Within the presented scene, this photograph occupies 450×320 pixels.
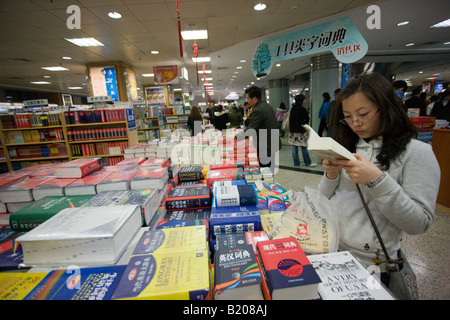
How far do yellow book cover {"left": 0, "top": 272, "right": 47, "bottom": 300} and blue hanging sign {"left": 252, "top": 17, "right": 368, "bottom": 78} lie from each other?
198 inches

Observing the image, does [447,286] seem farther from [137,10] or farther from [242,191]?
[137,10]

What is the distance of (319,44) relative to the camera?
14.7ft

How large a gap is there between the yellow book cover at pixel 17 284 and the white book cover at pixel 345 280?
92 centimetres

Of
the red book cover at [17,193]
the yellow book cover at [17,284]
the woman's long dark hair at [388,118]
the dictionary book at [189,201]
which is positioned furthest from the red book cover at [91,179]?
the woman's long dark hair at [388,118]

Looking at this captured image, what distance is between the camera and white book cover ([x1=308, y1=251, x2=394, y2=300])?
0.63 meters

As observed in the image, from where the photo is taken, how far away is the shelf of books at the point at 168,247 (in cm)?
62

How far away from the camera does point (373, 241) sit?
3.08 ft

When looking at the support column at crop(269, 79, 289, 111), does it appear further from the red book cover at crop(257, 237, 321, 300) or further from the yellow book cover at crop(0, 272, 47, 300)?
the yellow book cover at crop(0, 272, 47, 300)

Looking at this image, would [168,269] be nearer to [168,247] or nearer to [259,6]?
[168,247]

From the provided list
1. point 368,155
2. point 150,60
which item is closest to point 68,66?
point 150,60

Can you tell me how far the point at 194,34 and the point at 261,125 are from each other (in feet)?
11.5

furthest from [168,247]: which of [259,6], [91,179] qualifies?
[259,6]
